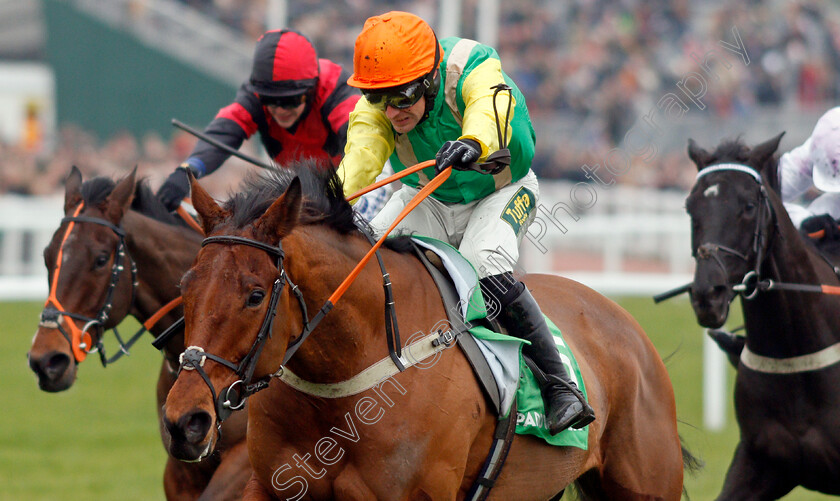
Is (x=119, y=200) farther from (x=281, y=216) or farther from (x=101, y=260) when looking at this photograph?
(x=281, y=216)

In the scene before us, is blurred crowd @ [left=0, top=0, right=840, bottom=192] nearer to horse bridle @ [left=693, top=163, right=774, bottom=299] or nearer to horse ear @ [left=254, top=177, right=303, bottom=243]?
horse bridle @ [left=693, top=163, right=774, bottom=299]

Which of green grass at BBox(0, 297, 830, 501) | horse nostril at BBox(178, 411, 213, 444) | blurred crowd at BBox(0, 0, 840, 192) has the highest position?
horse nostril at BBox(178, 411, 213, 444)

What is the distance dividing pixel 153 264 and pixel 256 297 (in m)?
1.99

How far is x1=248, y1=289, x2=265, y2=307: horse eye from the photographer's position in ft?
10.0

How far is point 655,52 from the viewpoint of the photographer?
2148 centimetres

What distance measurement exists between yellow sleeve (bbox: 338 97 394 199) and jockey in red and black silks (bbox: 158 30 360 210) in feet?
3.17

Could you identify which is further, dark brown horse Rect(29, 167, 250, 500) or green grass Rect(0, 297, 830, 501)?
green grass Rect(0, 297, 830, 501)

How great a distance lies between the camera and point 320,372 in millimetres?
3430

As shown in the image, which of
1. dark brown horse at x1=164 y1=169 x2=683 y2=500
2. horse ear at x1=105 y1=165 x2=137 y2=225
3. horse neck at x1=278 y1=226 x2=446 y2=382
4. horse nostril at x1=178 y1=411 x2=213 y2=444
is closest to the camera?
horse nostril at x1=178 y1=411 x2=213 y2=444

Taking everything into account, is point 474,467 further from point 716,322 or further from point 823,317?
point 823,317

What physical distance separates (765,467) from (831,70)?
56.4ft

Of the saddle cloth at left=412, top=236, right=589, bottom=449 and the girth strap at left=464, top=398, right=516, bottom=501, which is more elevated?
the saddle cloth at left=412, top=236, right=589, bottom=449

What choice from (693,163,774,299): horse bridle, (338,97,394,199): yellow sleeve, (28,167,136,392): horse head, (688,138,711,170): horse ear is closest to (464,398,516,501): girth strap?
(338,97,394,199): yellow sleeve

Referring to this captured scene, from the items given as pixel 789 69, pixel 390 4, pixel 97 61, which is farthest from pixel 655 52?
pixel 97 61
